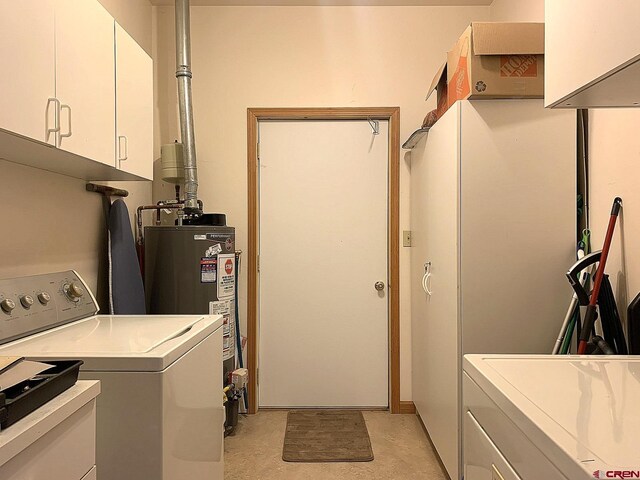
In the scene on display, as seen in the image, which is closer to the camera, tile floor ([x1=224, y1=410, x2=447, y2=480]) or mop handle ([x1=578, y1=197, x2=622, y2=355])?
mop handle ([x1=578, y1=197, x2=622, y2=355])

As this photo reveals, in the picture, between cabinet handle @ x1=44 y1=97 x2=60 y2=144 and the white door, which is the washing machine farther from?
the white door

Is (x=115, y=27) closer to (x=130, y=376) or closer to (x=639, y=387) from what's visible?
(x=130, y=376)

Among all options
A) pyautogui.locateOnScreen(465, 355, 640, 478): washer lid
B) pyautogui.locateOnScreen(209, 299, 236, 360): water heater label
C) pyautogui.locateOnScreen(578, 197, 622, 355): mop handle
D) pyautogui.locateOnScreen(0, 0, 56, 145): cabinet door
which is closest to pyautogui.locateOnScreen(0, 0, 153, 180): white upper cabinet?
pyautogui.locateOnScreen(0, 0, 56, 145): cabinet door

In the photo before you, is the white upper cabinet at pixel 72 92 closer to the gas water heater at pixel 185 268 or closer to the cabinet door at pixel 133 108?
the cabinet door at pixel 133 108

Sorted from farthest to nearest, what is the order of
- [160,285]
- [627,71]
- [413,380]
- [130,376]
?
[413,380] → [160,285] → [130,376] → [627,71]

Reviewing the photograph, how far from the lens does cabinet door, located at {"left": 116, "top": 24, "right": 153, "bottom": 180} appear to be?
1860 mm

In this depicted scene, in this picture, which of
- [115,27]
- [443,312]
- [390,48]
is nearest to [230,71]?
[390,48]

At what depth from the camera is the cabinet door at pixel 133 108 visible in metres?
1.86

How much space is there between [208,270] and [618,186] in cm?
206

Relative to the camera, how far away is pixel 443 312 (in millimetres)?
2273

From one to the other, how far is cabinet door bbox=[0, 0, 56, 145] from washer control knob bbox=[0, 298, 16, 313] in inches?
20.3

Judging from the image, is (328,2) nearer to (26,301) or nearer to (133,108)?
(133,108)

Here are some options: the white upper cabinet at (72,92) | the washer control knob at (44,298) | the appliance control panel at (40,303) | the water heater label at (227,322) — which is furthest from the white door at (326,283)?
the washer control knob at (44,298)

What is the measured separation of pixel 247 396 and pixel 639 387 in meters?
2.53
